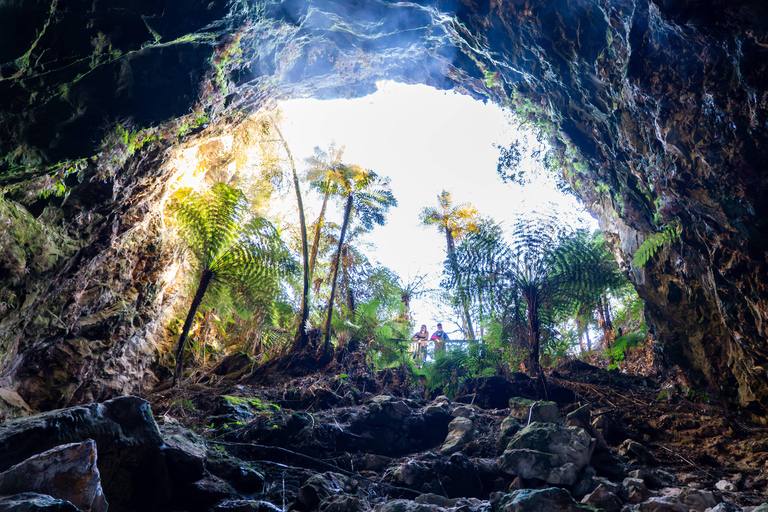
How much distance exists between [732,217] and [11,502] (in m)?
3.96

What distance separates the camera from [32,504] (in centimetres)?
114

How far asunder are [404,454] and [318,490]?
1385 millimetres

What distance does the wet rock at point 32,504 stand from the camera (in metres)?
1.12

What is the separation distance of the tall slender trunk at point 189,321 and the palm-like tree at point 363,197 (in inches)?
116

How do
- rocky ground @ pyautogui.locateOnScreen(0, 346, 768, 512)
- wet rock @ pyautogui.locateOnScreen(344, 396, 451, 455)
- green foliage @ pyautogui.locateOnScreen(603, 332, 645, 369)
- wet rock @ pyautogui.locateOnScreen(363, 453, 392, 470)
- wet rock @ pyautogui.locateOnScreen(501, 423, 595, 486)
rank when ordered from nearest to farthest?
rocky ground @ pyautogui.locateOnScreen(0, 346, 768, 512) → wet rock @ pyautogui.locateOnScreen(501, 423, 595, 486) → wet rock @ pyautogui.locateOnScreen(363, 453, 392, 470) → wet rock @ pyautogui.locateOnScreen(344, 396, 451, 455) → green foliage @ pyautogui.locateOnScreen(603, 332, 645, 369)

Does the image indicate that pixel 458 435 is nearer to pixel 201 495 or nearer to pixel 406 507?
pixel 406 507

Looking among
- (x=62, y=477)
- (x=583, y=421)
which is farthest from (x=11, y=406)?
(x=583, y=421)

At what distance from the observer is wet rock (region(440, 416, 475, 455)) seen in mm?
3123

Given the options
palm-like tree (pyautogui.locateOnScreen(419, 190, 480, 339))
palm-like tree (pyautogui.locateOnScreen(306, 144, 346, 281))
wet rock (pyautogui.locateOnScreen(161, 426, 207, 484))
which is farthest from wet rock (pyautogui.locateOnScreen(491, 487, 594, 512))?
palm-like tree (pyautogui.locateOnScreen(419, 190, 480, 339))

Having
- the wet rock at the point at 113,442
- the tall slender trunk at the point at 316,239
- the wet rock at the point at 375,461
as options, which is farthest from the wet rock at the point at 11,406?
the tall slender trunk at the point at 316,239

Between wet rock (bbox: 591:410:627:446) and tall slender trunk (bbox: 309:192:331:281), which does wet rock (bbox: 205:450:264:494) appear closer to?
wet rock (bbox: 591:410:627:446)

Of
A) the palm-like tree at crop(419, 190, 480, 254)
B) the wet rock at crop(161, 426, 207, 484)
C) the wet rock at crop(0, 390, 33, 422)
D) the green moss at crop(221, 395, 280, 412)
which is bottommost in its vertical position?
the wet rock at crop(161, 426, 207, 484)

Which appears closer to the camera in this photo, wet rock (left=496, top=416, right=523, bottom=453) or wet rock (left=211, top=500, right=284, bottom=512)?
wet rock (left=211, top=500, right=284, bottom=512)

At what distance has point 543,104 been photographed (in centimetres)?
466
